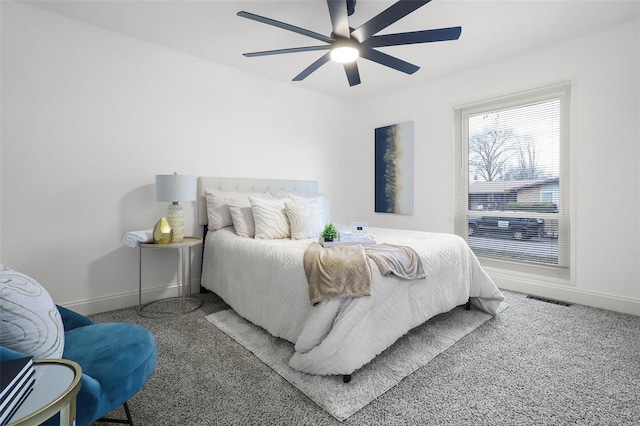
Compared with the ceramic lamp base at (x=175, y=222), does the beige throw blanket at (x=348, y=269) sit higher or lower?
lower

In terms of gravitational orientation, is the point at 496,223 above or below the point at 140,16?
below

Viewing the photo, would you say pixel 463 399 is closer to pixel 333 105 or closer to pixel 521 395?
pixel 521 395

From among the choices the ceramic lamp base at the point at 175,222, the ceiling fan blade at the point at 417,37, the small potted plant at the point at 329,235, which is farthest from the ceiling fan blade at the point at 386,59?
the ceramic lamp base at the point at 175,222

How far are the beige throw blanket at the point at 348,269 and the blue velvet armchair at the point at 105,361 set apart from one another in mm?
882

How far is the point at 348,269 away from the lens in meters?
1.84

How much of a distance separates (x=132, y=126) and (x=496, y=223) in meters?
4.13

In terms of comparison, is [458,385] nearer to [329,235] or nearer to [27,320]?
[329,235]

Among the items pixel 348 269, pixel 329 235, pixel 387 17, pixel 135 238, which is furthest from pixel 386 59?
pixel 135 238

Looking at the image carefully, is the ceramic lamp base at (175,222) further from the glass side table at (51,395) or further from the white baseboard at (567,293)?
the white baseboard at (567,293)

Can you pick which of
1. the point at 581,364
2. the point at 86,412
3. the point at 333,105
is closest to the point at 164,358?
the point at 86,412

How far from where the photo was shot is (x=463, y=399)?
64.8 inches

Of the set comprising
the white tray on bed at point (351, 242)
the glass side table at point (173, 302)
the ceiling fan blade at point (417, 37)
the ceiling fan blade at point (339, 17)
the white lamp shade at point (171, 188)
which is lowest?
the glass side table at point (173, 302)

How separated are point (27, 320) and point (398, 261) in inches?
71.2

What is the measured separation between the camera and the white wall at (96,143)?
251 centimetres
